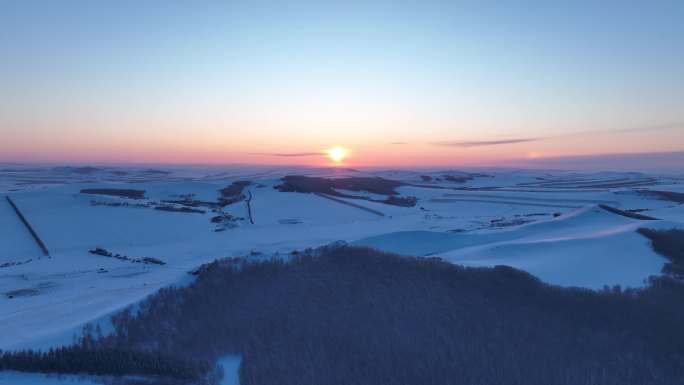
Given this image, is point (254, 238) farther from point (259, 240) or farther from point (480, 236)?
point (480, 236)

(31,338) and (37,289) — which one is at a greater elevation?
(31,338)

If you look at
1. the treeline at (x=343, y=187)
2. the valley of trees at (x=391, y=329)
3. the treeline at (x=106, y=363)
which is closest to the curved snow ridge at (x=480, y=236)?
the valley of trees at (x=391, y=329)

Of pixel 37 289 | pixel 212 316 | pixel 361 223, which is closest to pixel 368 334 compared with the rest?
pixel 212 316

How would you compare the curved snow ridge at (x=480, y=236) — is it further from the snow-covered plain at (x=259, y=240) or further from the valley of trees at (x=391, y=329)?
the valley of trees at (x=391, y=329)

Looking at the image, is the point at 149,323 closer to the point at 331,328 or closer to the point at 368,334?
the point at 331,328

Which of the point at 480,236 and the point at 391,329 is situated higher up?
the point at 391,329

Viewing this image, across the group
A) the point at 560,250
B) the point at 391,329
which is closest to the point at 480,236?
the point at 560,250
